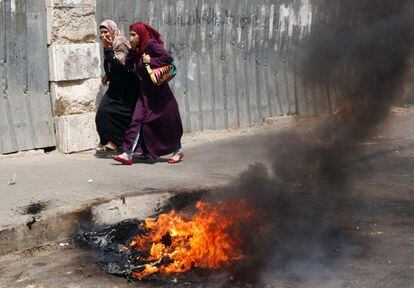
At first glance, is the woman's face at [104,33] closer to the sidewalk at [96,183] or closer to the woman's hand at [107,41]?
the woman's hand at [107,41]

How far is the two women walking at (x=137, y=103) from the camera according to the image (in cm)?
868

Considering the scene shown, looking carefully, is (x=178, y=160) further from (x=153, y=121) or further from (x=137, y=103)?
(x=137, y=103)

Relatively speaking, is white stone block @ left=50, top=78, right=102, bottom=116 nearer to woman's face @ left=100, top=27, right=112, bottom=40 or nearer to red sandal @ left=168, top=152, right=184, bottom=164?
woman's face @ left=100, top=27, right=112, bottom=40

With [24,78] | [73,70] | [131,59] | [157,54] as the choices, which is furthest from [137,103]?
[24,78]

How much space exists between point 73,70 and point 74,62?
0.33ft

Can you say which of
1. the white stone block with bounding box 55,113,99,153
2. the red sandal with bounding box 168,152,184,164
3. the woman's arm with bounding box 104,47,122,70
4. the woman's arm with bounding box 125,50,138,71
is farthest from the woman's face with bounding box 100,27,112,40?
the red sandal with bounding box 168,152,184,164

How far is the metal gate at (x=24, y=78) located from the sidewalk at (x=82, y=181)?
0.27 m

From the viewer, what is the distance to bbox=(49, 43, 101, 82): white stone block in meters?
9.29

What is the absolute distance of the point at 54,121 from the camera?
9.48m

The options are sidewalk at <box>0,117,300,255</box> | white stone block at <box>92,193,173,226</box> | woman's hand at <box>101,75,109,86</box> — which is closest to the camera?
sidewalk at <box>0,117,300,255</box>

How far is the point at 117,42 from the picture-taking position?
29.3 ft

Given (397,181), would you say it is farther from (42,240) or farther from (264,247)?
(42,240)

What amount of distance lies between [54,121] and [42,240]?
3425 millimetres

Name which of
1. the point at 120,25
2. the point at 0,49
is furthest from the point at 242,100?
the point at 0,49
